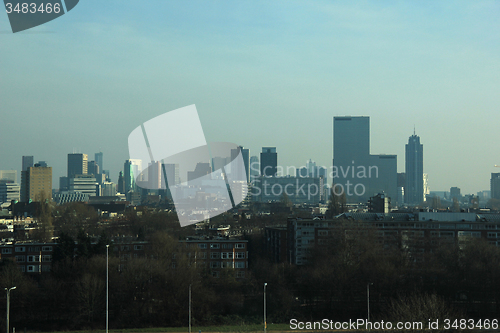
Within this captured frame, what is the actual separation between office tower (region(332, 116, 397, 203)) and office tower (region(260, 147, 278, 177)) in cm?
1376

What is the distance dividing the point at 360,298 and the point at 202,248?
8.49m

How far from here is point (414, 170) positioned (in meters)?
149

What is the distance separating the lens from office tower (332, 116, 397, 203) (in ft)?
415

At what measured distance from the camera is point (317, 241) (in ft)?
85.2

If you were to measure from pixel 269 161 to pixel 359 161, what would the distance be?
87.1 feet

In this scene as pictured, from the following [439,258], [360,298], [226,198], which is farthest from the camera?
[226,198]

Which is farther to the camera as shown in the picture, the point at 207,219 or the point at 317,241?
the point at 207,219

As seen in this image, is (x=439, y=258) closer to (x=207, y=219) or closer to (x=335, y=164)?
(x=207, y=219)

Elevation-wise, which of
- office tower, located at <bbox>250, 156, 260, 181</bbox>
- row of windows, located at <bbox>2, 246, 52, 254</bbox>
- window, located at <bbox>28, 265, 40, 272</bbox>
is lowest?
window, located at <bbox>28, 265, 40, 272</bbox>

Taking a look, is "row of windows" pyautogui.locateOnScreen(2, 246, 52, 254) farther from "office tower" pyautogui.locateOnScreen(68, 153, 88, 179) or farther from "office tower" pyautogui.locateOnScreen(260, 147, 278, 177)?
"office tower" pyautogui.locateOnScreen(68, 153, 88, 179)

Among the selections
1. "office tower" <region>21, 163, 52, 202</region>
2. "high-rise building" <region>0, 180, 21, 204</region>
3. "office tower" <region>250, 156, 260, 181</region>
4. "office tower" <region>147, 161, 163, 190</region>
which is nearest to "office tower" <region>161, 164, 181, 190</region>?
"office tower" <region>147, 161, 163, 190</region>

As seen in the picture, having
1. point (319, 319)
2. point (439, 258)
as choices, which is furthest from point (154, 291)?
point (439, 258)

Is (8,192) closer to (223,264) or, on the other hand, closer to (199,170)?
(199,170)

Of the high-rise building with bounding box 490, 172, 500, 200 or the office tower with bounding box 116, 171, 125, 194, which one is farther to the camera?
the office tower with bounding box 116, 171, 125, 194
